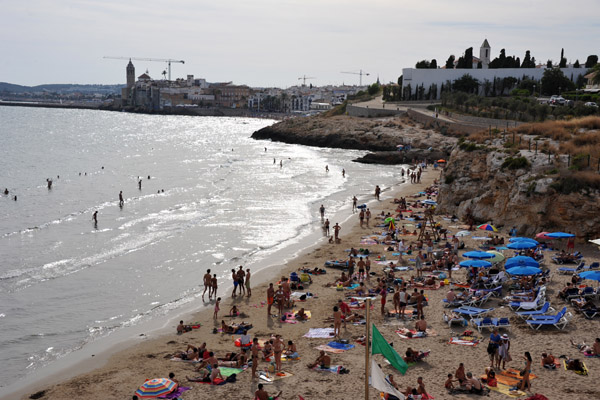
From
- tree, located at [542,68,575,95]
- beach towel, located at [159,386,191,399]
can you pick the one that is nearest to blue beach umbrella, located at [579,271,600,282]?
beach towel, located at [159,386,191,399]

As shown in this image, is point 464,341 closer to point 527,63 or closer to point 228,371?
point 228,371

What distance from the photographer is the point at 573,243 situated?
20.7 meters

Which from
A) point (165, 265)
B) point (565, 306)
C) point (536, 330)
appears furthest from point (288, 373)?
point (165, 265)

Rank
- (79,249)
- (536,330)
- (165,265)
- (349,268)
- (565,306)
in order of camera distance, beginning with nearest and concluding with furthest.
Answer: (536,330), (565,306), (349,268), (165,265), (79,249)

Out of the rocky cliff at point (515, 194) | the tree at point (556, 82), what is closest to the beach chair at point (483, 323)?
the rocky cliff at point (515, 194)

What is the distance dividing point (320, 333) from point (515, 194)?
1334 cm

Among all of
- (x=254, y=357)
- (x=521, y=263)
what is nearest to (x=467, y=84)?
(x=521, y=263)

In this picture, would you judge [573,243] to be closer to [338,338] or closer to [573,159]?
[573,159]

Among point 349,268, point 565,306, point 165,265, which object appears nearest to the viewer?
point 565,306

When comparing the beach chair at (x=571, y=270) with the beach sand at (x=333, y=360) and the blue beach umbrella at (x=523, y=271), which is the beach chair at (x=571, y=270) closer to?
the beach sand at (x=333, y=360)

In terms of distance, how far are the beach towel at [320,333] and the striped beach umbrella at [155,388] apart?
13.8 ft

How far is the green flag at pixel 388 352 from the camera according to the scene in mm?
9117

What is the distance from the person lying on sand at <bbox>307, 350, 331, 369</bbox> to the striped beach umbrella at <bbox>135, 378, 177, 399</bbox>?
308cm

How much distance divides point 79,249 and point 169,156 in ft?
152
